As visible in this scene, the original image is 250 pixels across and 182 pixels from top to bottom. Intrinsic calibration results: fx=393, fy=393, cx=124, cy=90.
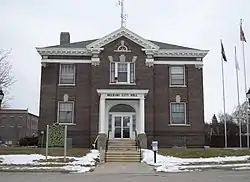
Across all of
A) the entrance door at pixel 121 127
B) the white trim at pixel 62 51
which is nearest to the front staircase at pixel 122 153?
the entrance door at pixel 121 127

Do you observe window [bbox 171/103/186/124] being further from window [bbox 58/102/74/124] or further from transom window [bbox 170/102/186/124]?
window [bbox 58/102/74/124]

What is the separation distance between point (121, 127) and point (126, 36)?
8479 millimetres

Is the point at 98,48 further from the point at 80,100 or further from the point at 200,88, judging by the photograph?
the point at 200,88

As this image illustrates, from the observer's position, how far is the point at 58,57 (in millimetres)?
36844

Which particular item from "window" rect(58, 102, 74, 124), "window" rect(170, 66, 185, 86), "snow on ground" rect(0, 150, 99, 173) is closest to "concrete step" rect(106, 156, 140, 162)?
"snow on ground" rect(0, 150, 99, 173)

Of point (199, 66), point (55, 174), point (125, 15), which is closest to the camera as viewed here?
point (55, 174)

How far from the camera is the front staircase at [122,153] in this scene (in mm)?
26114

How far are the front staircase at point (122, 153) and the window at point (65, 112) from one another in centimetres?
570

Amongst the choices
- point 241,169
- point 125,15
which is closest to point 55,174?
point 241,169

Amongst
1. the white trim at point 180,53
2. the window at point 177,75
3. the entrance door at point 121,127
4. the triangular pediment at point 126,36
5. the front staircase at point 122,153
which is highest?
the triangular pediment at point 126,36

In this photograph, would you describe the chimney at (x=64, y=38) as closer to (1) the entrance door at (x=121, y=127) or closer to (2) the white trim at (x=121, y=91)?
(2) the white trim at (x=121, y=91)

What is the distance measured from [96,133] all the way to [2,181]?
19.8 metres

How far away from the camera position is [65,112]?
36438mm

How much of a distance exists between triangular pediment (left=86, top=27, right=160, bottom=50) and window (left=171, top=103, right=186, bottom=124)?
572 cm
